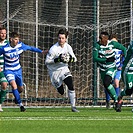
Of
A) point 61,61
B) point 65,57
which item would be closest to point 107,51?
point 61,61

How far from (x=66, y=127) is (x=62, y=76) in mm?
5517

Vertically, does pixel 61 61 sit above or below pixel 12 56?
below

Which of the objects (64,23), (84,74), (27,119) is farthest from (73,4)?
(27,119)

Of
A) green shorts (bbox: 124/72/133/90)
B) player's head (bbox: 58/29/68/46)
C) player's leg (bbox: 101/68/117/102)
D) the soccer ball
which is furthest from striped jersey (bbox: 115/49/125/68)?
green shorts (bbox: 124/72/133/90)

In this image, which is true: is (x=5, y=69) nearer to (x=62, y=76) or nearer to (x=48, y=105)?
(x=62, y=76)

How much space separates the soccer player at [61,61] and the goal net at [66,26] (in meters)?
3.92

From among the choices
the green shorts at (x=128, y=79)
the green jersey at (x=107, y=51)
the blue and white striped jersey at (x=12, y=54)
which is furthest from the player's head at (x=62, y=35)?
the green shorts at (x=128, y=79)

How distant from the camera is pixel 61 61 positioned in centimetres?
1592

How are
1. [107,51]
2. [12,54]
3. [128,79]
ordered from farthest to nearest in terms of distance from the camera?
[107,51], [12,54], [128,79]

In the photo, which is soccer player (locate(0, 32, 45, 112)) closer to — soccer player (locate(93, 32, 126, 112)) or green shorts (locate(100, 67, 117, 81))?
soccer player (locate(93, 32, 126, 112))

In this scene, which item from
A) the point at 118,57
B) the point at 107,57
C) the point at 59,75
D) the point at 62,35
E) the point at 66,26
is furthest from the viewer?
the point at 66,26

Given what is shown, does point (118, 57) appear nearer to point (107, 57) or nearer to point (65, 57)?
point (107, 57)

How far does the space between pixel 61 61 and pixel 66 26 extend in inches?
210

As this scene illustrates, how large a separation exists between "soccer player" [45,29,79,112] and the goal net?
3920mm
